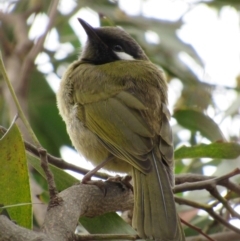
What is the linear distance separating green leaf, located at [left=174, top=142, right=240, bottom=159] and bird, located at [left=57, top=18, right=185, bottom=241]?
22 cm

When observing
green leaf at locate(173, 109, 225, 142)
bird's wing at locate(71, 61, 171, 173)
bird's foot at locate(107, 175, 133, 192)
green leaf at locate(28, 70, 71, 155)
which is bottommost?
green leaf at locate(28, 70, 71, 155)

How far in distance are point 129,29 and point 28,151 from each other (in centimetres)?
232

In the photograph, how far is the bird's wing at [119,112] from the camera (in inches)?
110

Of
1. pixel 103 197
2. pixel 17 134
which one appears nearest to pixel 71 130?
pixel 103 197

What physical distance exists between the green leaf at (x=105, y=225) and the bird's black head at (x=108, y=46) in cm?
→ 178

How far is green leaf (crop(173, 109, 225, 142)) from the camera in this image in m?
3.50

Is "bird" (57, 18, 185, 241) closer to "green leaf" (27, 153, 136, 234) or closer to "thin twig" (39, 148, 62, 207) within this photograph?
"green leaf" (27, 153, 136, 234)

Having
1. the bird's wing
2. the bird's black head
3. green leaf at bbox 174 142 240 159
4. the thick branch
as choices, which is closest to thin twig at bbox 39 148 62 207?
the thick branch

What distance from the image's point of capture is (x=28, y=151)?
2.70m

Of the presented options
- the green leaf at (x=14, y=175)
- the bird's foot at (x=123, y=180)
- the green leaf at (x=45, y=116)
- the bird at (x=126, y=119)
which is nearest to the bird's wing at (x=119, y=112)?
the bird at (x=126, y=119)

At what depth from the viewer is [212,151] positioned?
3.11 m

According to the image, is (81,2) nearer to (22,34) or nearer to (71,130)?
(22,34)

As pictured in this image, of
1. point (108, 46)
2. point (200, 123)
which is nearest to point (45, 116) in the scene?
point (108, 46)

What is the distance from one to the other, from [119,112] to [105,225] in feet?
2.62
